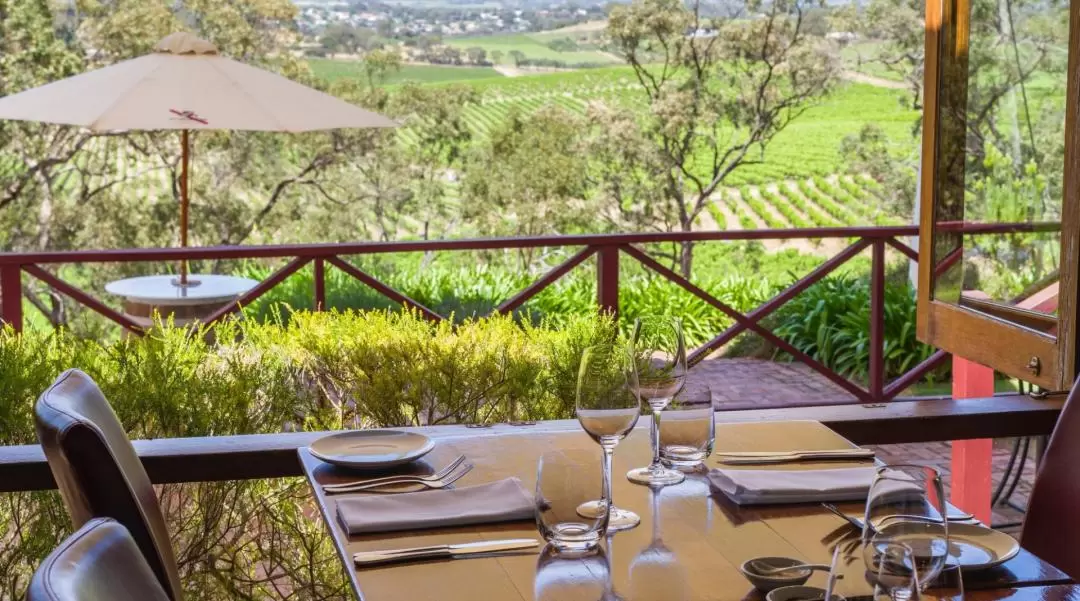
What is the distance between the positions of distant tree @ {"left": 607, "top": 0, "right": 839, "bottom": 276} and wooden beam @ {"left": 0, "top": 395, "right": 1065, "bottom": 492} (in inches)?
407

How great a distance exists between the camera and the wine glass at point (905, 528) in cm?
115

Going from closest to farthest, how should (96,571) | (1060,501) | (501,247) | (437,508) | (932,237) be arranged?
1. (96,571)
2. (437,508)
3. (1060,501)
4. (932,237)
5. (501,247)

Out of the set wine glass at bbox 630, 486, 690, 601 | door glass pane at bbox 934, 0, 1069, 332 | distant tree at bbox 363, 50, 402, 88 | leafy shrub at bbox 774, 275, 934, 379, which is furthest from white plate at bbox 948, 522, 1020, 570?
distant tree at bbox 363, 50, 402, 88

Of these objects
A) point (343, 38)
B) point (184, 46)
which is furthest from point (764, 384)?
point (343, 38)

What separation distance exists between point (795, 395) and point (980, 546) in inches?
239

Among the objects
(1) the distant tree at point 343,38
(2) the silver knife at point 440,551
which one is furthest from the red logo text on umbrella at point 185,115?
(1) the distant tree at point 343,38

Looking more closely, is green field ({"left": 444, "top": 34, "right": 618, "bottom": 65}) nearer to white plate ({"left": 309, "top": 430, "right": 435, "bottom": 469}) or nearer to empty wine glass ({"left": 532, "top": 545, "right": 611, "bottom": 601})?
white plate ({"left": 309, "top": 430, "right": 435, "bottom": 469})

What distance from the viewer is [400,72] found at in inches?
579

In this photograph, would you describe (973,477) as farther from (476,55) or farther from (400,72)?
(476,55)

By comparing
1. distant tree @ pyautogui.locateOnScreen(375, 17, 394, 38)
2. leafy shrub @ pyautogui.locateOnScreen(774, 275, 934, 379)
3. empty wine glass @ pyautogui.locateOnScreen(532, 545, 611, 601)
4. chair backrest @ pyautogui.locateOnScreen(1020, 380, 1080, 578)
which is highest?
distant tree @ pyautogui.locateOnScreen(375, 17, 394, 38)

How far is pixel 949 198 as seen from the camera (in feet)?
11.7

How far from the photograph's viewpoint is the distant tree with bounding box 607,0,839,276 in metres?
13.0

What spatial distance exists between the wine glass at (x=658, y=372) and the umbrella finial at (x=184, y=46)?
528cm

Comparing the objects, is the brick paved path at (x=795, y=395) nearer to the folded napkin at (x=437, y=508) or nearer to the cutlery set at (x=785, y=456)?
the cutlery set at (x=785, y=456)
